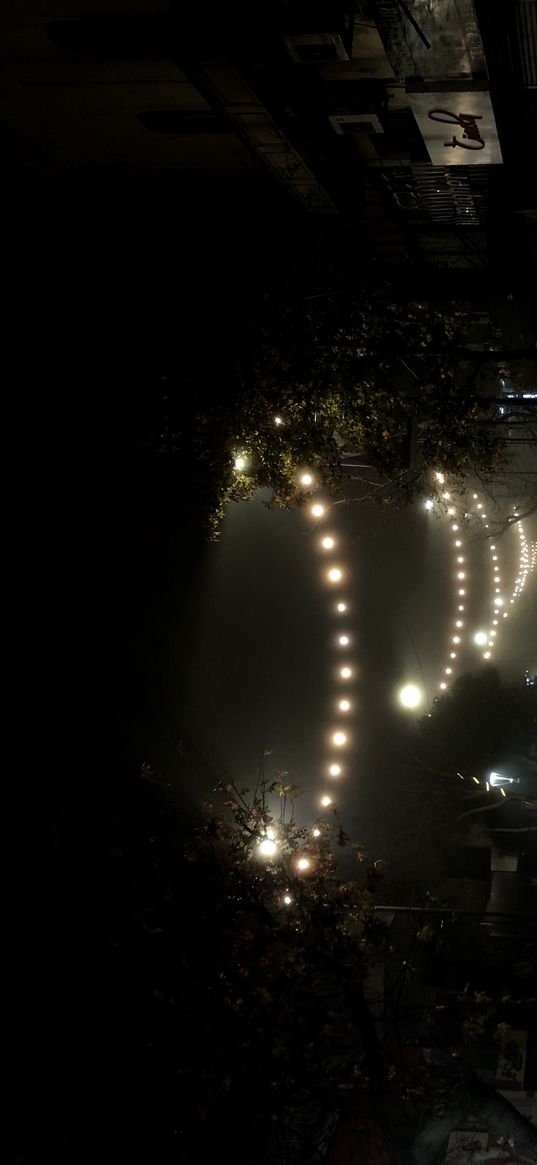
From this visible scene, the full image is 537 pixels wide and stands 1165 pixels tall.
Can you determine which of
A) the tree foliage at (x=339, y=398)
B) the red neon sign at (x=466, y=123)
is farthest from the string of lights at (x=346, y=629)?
the red neon sign at (x=466, y=123)

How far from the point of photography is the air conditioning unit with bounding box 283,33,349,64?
1031 cm

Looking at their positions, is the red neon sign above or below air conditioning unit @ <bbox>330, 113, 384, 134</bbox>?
below

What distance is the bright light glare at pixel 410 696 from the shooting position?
2412 cm

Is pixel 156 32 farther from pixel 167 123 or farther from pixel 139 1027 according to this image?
pixel 139 1027

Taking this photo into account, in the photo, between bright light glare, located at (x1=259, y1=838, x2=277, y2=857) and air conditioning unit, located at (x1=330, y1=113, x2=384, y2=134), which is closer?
air conditioning unit, located at (x1=330, y1=113, x2=384, y2=134)

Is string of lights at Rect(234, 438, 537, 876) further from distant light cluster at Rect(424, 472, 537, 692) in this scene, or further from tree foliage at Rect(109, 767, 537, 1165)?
tree foliage at Rect(109, 767, 537, 1165)

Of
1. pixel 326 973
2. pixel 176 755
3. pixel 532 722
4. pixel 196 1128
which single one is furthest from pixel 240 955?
pixel 532 722

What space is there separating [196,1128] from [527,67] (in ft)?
41.3

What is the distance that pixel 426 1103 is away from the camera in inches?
430

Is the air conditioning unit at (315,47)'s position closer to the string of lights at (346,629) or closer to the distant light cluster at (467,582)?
the string of lights at (346,629)

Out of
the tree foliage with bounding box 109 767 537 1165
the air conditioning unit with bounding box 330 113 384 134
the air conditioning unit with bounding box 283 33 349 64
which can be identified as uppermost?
the air conditioning unit with bounding box 283 33 349 64

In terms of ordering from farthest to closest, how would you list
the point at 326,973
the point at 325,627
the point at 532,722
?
the point at 532,722 < the point at 325,627 < the point at 326,973

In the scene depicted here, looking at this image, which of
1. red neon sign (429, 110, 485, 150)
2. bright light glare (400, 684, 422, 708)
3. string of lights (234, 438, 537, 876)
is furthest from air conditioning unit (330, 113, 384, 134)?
bright light glare (400, 684, 422, 708)

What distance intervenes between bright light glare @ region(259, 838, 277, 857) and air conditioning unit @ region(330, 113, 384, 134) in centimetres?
1036
